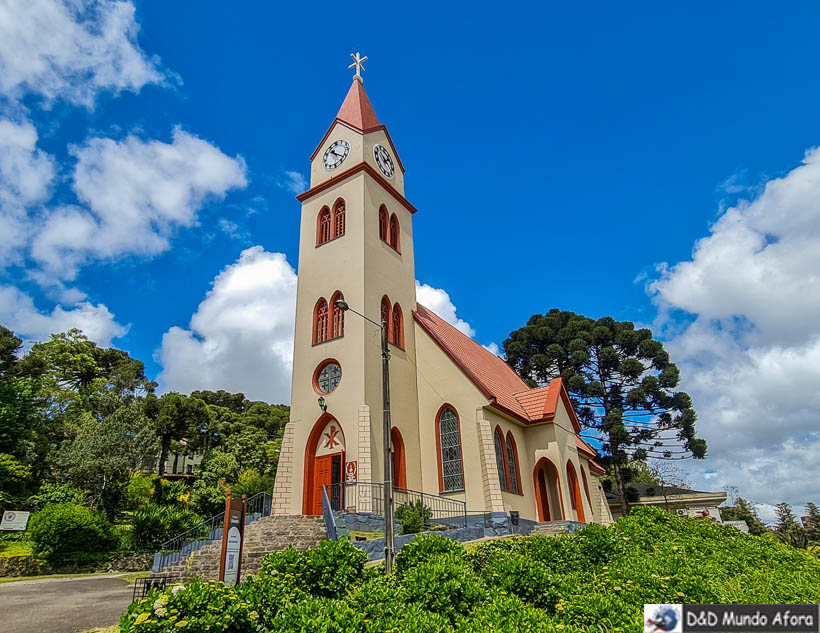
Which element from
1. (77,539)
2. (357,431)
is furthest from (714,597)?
(77,539)

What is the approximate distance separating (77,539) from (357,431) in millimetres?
12862

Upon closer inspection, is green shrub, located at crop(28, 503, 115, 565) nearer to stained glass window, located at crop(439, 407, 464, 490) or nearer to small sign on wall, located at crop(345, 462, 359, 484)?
small sign on wall, located at crop(345, 462, 359, 484)

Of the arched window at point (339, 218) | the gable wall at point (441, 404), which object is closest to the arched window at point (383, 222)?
the arched window at point (339, 218)

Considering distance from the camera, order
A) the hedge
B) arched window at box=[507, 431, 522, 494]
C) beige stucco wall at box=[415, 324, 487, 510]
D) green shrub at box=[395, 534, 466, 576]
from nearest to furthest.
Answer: the hedge → green shrub at box=[395, 534, 466, 576] → beige stucco wall at box=[415, 324, 487, 510] → arched window at box=[507, 431, 522, 494]

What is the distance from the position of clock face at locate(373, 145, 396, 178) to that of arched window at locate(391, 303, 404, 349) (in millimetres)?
6679

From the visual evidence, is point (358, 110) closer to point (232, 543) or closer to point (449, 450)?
point (449, 450)

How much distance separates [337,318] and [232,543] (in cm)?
1199

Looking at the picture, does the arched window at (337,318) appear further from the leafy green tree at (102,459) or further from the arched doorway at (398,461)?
the leafy green tree at (102,459)

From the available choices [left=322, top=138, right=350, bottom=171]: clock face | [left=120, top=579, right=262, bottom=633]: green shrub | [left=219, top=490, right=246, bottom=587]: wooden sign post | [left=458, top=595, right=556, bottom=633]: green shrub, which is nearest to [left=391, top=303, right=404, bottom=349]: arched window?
[left=322, top=138, right=350, bottom=171]: clock face

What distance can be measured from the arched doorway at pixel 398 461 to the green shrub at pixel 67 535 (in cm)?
1307

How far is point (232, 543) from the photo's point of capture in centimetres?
984

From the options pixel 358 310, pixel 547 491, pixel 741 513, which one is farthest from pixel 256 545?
pixel 741 513

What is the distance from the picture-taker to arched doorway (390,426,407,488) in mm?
19062

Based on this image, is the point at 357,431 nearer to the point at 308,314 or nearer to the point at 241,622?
the point at 308,314
